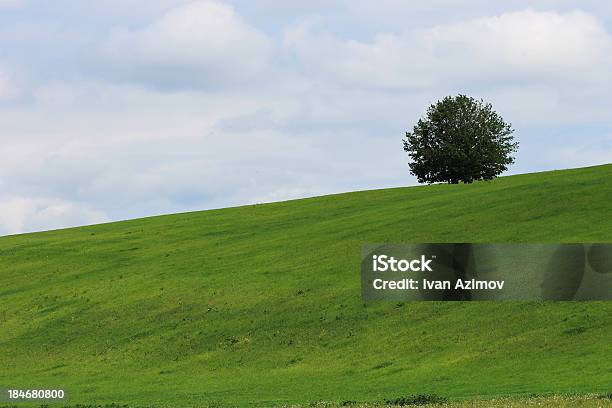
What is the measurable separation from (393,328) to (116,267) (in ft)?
101

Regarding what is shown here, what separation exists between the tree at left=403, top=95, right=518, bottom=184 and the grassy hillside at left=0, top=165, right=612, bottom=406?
3055 cm

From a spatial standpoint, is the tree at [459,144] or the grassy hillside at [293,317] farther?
the tree at [459,144]

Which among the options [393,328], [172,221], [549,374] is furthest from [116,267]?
[549,374]

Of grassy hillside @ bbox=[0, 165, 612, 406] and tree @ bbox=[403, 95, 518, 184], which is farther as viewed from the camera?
tree @ bbox=[403, 95, 518, 184]

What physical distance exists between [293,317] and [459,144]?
7029 cm

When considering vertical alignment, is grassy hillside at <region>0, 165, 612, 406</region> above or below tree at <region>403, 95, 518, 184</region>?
below

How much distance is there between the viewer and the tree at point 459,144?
121 metres

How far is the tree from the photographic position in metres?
121

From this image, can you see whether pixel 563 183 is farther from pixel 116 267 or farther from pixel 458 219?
pixel 116 267

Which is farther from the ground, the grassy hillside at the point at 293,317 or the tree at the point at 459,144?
the tree at the point at 459,144

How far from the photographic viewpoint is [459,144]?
121625mm

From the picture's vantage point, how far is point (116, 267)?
75875mm

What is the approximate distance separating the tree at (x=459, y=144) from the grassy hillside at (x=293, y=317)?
30552 mm

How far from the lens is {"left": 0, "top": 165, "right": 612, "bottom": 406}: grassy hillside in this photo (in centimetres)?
4325
